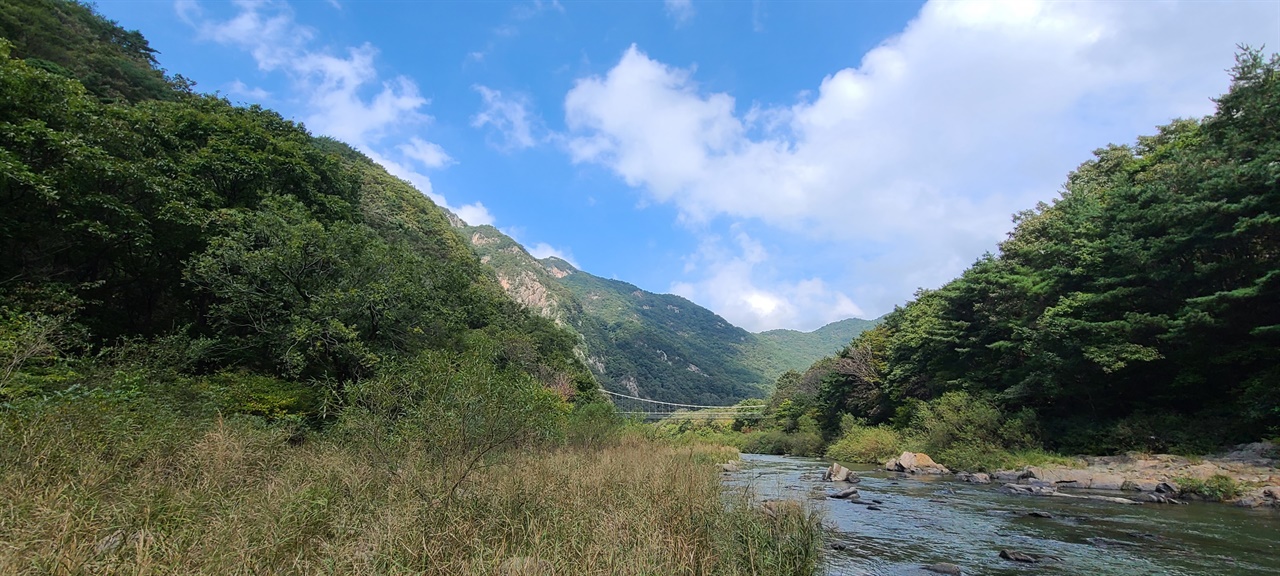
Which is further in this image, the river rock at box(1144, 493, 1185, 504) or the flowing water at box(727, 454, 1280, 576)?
the river rock at box(1144, 493, 1185, 504)

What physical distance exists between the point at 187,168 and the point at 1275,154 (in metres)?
41.0

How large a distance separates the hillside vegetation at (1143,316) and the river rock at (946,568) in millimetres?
18229

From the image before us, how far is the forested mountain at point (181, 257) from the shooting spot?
517 inches

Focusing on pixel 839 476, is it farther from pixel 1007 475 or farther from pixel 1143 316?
pixel 1143 316

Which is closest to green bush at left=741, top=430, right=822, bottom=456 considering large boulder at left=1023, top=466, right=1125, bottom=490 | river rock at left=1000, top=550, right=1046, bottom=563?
large boulder at left=1023, top=466, right=1125, bottom=490

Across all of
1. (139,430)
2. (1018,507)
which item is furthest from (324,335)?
(1018,507)

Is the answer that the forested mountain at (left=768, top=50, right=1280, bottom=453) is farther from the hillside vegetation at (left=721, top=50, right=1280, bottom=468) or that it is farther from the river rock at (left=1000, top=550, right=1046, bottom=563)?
the river rock at (left=1000, top=550, right=1046, bottom=563)

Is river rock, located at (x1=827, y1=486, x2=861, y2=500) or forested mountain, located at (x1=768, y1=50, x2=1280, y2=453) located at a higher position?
forested mountain, located at (x1=768, y1=50, x2=1280, y2=453)

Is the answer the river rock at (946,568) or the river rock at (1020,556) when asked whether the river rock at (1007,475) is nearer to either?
the river rock at (1020,556)

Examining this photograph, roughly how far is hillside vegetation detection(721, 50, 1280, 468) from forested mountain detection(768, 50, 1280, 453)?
0.07 m

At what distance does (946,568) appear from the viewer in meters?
9.93

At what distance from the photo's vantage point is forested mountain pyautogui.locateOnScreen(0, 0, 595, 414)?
1314 centimetres

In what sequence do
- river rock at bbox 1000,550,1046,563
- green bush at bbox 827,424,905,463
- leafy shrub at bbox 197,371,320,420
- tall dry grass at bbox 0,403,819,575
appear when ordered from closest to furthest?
tall dry grass at bbox 0,403,819,575 < river rock at bbox 1000,550,1046,563 < leafy shrub at bbox 197,371,320,420 < green bush at bbox 827,424,905,463

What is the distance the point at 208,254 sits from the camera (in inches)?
664
